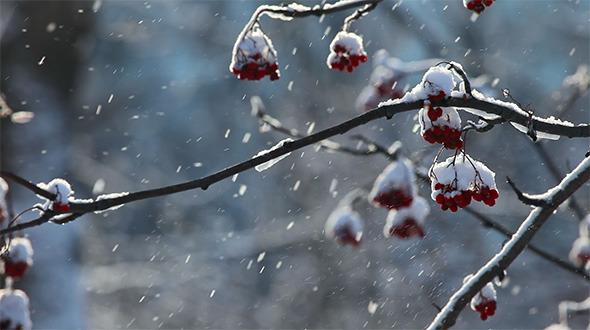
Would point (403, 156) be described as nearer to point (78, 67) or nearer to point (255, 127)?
point (78, 67)

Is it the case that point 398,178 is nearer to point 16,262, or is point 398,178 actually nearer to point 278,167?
point 16,262

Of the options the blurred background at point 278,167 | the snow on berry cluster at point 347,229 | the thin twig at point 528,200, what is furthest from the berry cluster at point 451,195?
the blurred background at point 278,167

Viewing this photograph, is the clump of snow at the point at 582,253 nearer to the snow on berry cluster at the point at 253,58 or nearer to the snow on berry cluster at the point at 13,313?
the snow on berry cluster at the point at 253,58

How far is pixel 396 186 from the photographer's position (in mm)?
3320

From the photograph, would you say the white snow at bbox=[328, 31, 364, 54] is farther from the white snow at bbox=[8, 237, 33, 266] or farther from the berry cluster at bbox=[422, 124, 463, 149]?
the white snow at bbox=[8, 237, 33, 266]

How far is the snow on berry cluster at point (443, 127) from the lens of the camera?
186 centimetres

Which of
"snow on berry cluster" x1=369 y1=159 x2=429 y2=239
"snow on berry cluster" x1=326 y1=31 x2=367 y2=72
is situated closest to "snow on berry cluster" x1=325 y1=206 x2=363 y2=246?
"snow on berry cluster" x1=369 y1=159 x2=429 y2=239

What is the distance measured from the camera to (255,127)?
15398 millimetres

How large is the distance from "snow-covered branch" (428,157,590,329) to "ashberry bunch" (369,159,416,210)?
1347 mm

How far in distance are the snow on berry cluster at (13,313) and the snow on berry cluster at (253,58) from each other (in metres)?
1.19

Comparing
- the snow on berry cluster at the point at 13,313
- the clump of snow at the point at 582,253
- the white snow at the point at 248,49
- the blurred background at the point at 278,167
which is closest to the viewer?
the snow on berry cluster at the point at 13,313

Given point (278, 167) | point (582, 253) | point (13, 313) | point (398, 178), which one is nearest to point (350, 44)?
point (398, 178)

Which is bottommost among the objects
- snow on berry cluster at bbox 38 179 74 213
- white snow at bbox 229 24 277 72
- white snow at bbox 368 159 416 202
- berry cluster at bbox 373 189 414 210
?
berry cluster at bbox 373 189 414 210

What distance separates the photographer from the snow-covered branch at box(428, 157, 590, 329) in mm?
1903
